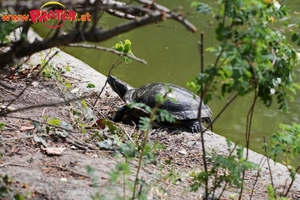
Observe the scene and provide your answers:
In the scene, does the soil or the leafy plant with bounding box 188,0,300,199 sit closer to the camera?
the leafy plant with bounding box 188,0,300,199

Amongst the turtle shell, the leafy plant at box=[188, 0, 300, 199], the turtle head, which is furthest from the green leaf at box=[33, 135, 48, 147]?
the turtle head

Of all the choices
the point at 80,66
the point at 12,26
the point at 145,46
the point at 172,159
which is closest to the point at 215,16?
the point at 12,26

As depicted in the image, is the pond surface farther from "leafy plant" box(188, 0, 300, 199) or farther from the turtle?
"leafy plant" box(188, 0, 300, 199)

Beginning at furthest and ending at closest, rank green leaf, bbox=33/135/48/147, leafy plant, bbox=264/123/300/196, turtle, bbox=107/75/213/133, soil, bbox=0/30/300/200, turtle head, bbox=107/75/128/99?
turtle head, bbox=107/75/128/99
turtle, bbox=107/75/213/133
green leaf, bbox=33/135/48/147
soil, bbox=0/30/300/200
leafy plant, bbox=264/123/300/196

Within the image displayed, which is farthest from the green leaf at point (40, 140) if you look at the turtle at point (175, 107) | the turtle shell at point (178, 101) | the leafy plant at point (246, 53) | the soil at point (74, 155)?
the turtle shell at point (178, 101)

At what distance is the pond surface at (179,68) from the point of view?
5.32 m

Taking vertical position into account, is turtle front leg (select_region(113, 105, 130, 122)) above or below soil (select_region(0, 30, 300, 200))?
below

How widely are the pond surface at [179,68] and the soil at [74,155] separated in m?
0.59

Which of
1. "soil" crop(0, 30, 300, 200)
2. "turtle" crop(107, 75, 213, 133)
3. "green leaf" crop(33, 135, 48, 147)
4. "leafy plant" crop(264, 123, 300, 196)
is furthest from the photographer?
"turtle" crop(107, 75, 213, 133)

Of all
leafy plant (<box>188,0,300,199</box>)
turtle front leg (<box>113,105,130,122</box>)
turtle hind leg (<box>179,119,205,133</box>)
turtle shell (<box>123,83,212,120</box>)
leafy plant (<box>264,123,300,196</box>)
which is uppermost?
leafy plant (<box>188,0,300,199</box>)

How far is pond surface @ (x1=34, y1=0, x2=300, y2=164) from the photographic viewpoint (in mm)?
5316

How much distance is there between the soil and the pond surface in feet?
1.94

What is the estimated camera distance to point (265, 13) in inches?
87.6

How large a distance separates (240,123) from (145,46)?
2996mm
